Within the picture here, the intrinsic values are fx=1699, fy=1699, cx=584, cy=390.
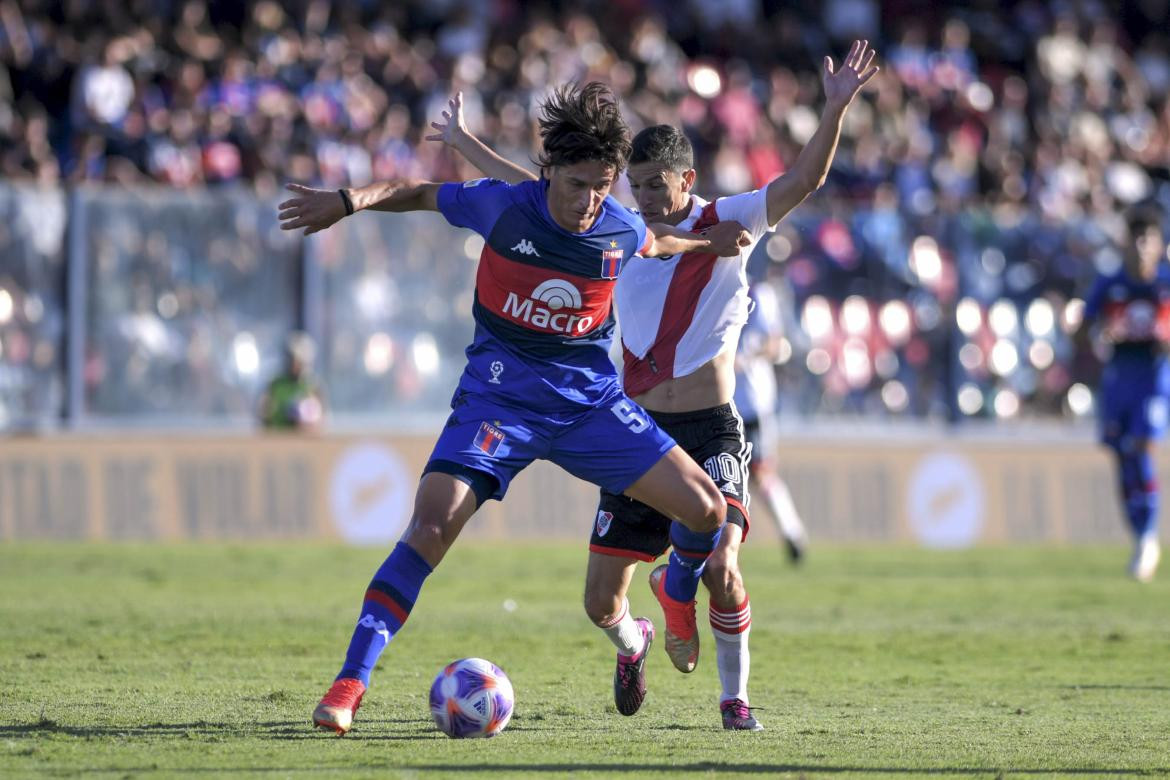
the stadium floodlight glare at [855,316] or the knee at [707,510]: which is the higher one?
the stadium floodlight glare at [855,316]

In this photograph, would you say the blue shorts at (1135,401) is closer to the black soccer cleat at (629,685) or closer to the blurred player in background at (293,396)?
the blurred player in background at (293,396)

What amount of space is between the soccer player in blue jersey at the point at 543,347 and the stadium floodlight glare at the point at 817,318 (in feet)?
37.5

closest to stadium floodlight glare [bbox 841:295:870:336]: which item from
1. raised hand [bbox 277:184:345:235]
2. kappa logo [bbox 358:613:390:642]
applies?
raised hand [bbox 277:184:345:235]

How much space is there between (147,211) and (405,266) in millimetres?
2630

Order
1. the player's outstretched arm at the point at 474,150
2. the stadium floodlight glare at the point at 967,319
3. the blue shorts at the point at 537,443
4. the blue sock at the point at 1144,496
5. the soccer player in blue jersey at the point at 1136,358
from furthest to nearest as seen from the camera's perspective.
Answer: the stadium floodlight glare at the point at 967,319, the blue sock at the point at 1144,496, the soccer player in blue jersey at the point at 1136,358, the player's outstretched arm at the point at 474,150, the blue shorts at the point at 537,443

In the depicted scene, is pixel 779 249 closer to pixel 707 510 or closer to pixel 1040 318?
pixel 1040 318

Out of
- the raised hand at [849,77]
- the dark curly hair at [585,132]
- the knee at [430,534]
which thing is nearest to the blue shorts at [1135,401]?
the raised hand at [849,77]

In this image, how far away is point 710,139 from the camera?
21594 millimetres

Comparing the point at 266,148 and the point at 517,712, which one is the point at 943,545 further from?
the point at 517,712

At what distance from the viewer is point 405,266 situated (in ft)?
57.4

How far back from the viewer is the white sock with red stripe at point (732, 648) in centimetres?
728

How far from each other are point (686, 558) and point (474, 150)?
207 centimetres

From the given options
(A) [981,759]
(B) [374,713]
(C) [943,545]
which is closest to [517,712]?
(B) [374,713]

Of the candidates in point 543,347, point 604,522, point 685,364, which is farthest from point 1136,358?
point 543,347
